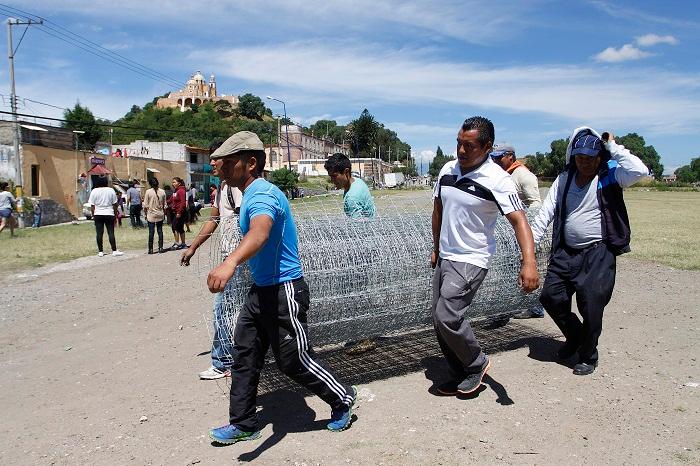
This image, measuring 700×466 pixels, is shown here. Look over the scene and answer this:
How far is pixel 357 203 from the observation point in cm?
593

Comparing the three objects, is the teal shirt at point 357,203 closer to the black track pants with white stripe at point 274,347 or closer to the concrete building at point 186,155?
the black track pants with white stripe at point 274,347

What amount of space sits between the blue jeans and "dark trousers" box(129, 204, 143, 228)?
18.9 metres

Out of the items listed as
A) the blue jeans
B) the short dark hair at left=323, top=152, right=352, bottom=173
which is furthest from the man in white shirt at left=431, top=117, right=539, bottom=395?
the short dark hair at left=323, top=152, right=352, bottom=173

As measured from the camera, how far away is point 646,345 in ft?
18.3

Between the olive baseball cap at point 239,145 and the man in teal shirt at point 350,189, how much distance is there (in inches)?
85.2

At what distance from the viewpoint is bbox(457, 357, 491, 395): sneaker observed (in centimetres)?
443

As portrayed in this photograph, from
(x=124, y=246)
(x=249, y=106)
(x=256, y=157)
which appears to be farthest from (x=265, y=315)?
(x=249, y=106)

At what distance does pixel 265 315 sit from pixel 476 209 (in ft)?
5.49

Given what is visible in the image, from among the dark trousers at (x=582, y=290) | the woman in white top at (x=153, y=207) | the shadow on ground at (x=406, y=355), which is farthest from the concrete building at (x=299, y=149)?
the dark trousers at (x=582, y=290)

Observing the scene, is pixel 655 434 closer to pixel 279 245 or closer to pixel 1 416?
pixel 279 245

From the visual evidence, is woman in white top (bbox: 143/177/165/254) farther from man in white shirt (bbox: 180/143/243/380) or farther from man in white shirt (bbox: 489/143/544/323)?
man in white shirt (bbox: 489/143/544/323)

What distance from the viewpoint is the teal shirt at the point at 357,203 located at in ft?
19.4

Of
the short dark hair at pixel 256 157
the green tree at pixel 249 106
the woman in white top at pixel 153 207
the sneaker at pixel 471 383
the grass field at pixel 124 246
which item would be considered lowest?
the grass field at pixel 124 246

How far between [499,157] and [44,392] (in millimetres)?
5314
